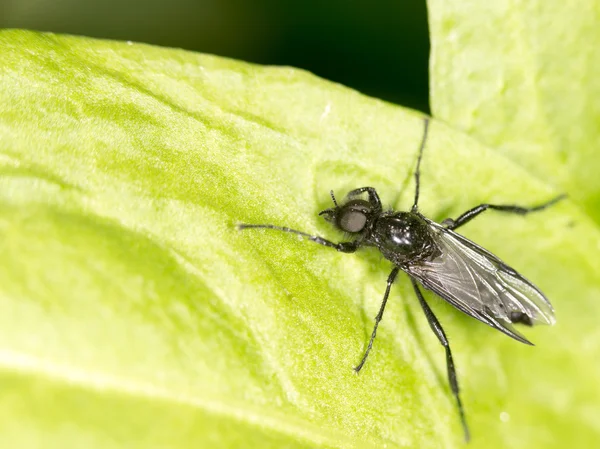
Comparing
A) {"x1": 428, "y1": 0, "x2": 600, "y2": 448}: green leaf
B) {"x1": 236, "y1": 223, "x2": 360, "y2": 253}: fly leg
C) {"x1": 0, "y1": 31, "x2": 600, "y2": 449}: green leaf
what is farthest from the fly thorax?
{"x1": 428, "y1": 0, "x2": 600, "y2": 448}: green leaf

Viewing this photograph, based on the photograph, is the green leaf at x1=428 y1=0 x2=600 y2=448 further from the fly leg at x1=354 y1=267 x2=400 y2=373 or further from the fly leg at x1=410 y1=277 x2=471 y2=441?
the fly leg at x1=354 y1=267 x2=400 y2=373

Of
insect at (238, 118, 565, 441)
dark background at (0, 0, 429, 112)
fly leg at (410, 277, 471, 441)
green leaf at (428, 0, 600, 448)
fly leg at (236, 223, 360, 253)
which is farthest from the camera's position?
dark background at (0, 0, 429, 112)

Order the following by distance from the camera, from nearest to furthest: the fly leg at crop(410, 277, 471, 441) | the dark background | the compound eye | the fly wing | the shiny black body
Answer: the fly leg at crop(410, 277, 471, 441), the fly wing, the compound eye, the shiny black body, the dark background

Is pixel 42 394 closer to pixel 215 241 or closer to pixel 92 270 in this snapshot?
pixel 92 270

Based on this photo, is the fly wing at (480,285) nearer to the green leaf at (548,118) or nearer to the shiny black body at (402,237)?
the shiny black body at (402,237)

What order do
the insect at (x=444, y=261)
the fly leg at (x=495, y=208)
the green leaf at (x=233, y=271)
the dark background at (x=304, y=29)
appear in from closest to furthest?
the green leaf at (x=233, y=271) < the fly leg at (x=495, y=208) < the insect at (x=444, y=261) < the dark background at (x=304, y=29)

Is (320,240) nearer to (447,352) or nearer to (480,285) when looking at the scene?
(447,352)

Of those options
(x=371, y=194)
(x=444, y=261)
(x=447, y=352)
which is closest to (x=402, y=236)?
(x=444, y=261)

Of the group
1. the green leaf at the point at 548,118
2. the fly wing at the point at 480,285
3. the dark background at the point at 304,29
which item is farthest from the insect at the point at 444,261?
the dark background at the point at 304,29
